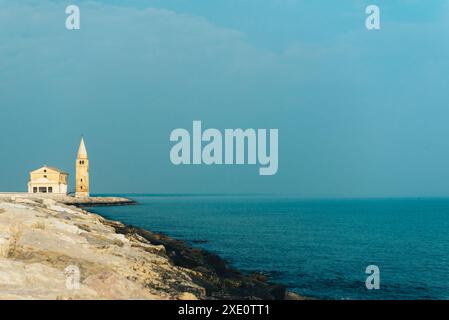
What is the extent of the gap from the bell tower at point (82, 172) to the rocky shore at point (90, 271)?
368 feet

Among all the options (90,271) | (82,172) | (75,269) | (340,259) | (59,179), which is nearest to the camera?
(75,269)

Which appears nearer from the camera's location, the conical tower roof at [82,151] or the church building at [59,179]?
the church building at [59,179]

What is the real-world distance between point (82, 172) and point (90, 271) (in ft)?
416

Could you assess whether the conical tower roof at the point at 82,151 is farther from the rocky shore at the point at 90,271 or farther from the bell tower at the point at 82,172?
the rocky shore at the point at 90,271

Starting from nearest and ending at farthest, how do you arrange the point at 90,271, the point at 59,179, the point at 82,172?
the point at 90,271 → the point at 59,179 → the point at 82,172

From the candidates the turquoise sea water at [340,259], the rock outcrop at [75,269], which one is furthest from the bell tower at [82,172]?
the rock outcrop at [75,269]

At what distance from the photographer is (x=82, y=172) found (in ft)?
460

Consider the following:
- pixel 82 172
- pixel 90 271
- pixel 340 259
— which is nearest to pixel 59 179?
pixel 82 172

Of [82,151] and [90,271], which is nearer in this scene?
[90,271]

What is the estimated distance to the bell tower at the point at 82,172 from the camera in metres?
140

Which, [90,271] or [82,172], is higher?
[82,172]

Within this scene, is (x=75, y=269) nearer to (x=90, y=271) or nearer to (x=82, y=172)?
(x=90, y=271)

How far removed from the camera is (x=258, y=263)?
133 ft
